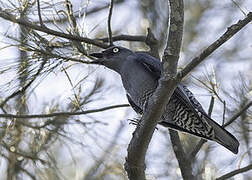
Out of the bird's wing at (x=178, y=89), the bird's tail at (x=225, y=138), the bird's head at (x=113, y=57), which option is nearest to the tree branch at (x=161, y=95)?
the bird's wing at (x=178, y=89)

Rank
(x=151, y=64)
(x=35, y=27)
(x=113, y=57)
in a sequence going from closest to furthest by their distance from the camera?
(x=35, y=27) < (x=151, y=64) < (x=113, y=57)

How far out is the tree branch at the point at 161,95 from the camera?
8.76ft

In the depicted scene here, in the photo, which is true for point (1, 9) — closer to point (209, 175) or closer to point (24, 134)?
point (24, 134)

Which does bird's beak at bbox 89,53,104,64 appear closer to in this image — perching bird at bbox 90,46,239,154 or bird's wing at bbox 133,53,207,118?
perching bird at bbox 90,46,239,154

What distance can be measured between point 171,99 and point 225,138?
529 mm

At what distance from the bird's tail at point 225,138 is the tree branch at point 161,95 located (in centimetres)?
87

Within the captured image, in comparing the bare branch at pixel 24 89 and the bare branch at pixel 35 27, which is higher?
the bare branch at pixel 35 27

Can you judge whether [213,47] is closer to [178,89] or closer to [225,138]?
[178,89]

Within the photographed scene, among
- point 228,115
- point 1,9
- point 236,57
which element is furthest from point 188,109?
point 236,57

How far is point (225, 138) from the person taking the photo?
3.45 m

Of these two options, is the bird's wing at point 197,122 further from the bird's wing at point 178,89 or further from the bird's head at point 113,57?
the bird's head at point 113,57

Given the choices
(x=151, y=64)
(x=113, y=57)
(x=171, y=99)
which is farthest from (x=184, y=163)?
(x=113, y=57)

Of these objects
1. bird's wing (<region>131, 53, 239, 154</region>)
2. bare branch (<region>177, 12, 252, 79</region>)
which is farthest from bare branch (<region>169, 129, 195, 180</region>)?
bare branch (<region>177, 12, 252, 79</region>)

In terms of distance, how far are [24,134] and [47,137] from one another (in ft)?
0.69
